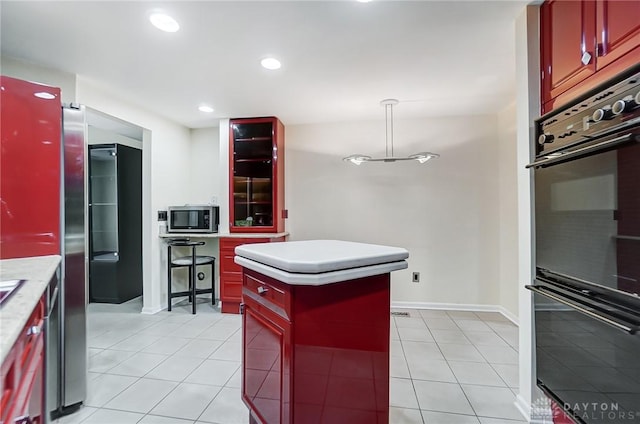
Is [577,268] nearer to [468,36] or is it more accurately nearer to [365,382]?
[365,382]

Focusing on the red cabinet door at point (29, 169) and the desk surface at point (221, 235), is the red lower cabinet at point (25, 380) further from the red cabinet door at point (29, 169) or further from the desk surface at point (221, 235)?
the desk surface at point (221, 235)

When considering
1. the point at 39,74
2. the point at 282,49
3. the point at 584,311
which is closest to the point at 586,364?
the point at 584,311

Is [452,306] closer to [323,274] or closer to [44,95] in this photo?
[323,274]

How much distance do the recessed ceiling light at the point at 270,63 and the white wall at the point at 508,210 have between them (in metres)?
2.59

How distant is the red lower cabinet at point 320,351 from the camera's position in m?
1.14

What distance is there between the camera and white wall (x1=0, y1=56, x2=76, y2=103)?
2260 millimetres

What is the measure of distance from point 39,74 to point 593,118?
3611 millimetres

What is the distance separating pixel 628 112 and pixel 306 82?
7.39ft

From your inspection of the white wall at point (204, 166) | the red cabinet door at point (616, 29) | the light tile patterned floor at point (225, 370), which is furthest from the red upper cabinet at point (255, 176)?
the red cabinet door at point (616, 29)

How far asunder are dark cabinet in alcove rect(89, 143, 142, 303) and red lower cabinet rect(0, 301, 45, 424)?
9.86 ft

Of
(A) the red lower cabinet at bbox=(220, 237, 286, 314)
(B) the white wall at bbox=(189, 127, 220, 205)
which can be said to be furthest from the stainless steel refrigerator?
(B) the white wall at bbox=(189, 127, 220, 205)

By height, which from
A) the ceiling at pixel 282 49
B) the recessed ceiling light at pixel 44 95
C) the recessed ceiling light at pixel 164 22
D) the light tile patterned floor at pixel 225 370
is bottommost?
the light tile patterned floor at pixel 225 370

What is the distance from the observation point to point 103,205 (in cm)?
418

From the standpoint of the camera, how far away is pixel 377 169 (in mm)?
3902
